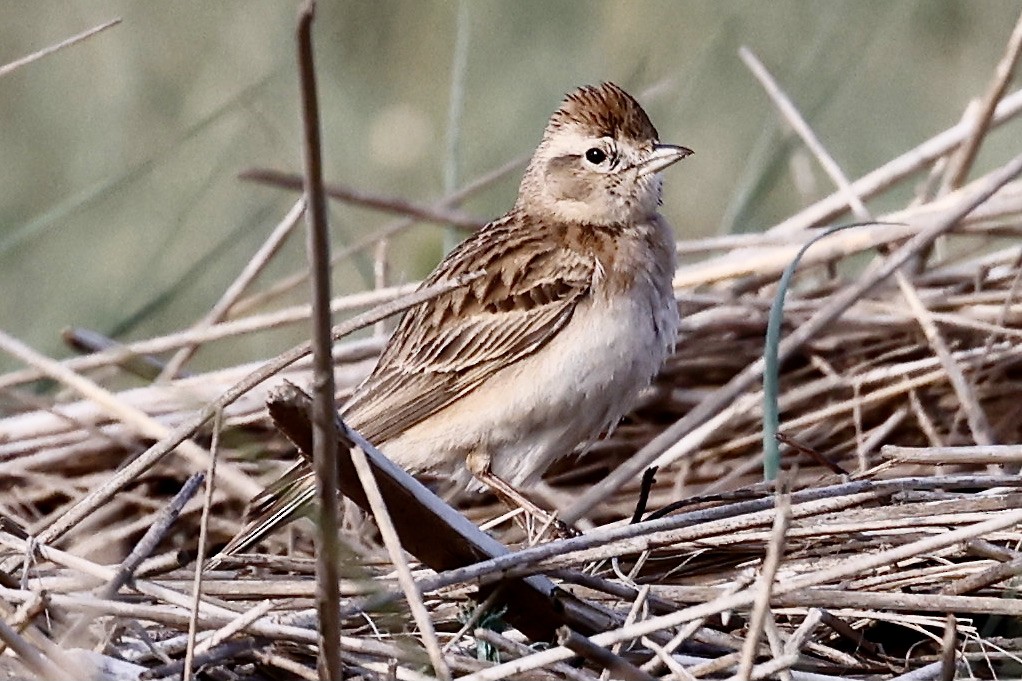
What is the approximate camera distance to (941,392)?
5781 millimetres

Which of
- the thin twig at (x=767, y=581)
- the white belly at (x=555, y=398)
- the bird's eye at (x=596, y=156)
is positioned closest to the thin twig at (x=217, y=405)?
the thin twig at (x=767, y=581)

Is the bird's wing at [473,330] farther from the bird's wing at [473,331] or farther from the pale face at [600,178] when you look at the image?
the pale face at [600,178]

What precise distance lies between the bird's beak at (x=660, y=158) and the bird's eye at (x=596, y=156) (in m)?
0.14

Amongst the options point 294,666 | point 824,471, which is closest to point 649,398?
point 824,471

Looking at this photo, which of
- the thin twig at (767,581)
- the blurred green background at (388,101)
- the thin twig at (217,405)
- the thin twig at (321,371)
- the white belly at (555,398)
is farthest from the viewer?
the blurred green background at (388,101)

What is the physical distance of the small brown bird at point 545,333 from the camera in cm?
491

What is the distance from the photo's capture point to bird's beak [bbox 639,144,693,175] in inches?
208

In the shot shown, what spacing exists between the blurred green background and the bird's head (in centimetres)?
134

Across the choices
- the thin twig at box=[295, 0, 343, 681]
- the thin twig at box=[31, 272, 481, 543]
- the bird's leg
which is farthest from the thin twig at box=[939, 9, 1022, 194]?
the thin twig at box=[295, 0, 343, 681]

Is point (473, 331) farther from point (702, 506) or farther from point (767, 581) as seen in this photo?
point (767, 581)

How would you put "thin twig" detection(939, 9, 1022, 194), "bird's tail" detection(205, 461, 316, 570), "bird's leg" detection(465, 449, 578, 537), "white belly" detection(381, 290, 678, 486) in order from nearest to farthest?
"bird's tail" detection(205, 461, 316, 570) → "white belly" detection(381, 290, 678, 486) → "bird's leg" detection(465, 449, 578, 537) → "thin twig" detection(939, 9, 1022, 194)

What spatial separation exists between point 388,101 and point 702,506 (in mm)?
4202

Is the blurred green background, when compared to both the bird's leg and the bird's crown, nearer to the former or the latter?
the bird's crown

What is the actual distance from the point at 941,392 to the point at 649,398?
39.1 inches
